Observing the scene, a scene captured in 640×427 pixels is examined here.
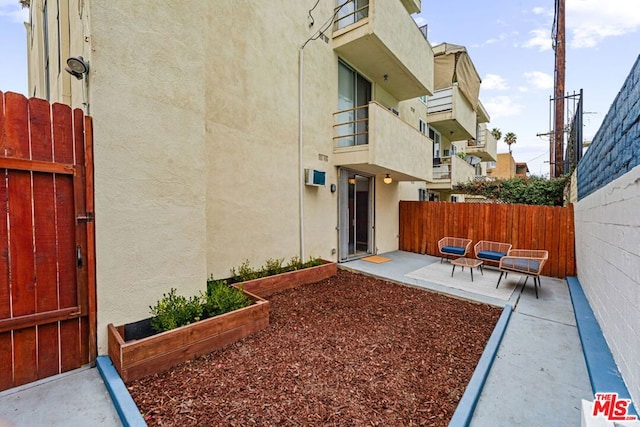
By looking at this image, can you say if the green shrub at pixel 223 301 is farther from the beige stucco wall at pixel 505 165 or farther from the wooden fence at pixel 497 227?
the beige stucco wall at pixel 505 165

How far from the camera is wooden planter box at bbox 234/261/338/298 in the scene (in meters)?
5.32

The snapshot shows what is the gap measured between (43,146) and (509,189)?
14.7 m

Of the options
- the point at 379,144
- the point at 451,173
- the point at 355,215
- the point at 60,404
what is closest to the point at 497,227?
the point at 451,173

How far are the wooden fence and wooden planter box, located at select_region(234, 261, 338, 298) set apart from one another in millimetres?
4983

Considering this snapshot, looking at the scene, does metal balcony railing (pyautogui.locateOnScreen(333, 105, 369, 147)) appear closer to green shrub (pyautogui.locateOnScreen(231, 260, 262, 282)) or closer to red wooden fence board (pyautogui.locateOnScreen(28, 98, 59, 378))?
green shrub (pyautogui.locateOnScreen(231, 260, 262, 282))

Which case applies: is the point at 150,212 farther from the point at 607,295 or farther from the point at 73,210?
the point at 607,295

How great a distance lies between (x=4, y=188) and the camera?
256cm

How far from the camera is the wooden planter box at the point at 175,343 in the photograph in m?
2.76

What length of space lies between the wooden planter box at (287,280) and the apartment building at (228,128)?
0.66 m

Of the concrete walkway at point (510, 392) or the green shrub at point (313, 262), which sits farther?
the green shrub at point (313, 262)

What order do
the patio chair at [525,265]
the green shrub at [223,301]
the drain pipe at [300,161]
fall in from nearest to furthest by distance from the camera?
the green shrub at [223,301], the patio chair at [525,265], the drain pipe at [300,161]

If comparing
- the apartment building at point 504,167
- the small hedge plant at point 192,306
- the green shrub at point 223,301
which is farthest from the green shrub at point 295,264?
the apartment building at point 504,167

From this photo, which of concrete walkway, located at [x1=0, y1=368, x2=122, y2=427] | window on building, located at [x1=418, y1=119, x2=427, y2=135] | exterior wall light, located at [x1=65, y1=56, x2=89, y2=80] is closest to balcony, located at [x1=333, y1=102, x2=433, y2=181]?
window on building, located at [x1=418, y1=119, x2=427, y2=135]

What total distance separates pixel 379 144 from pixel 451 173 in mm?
6396
